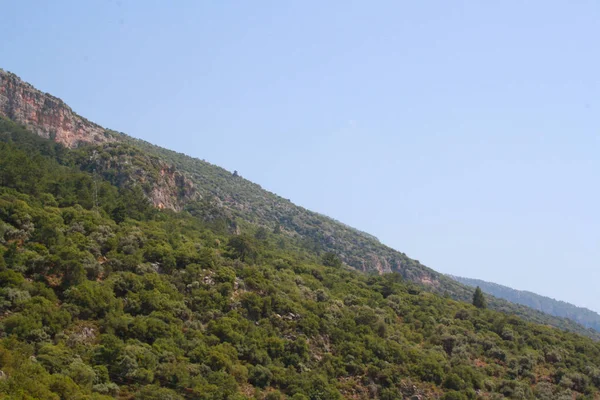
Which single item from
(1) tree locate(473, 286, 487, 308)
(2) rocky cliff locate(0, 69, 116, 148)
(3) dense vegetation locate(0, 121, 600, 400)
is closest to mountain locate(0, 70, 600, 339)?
(2) rocky cliff locate(0, 69, 116, 148)

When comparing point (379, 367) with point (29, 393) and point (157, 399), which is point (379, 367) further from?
point (29, 393)

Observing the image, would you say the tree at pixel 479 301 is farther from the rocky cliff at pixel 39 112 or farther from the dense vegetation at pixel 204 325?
the rocky cliff at pixel 39 112

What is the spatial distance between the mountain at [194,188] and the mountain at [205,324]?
9.70m

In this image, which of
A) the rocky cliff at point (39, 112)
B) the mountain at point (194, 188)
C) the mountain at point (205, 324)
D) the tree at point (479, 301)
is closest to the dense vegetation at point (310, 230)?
the mountain at point (194, 188)

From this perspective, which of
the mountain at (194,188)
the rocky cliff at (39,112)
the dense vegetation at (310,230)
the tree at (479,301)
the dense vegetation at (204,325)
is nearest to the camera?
the dense vegetation at (204,325)

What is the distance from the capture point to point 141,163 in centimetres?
8025

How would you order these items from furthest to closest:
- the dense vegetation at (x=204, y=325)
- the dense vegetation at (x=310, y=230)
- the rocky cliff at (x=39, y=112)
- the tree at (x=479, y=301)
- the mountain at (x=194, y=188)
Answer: the dense vegetation at (x=310, y=230) → the rocky cliff at (x=39, y=112) → the mountain at (x=194, y=188) → the tree at (x=479, y=301) → the dense vegetation at (x=204, y=325)

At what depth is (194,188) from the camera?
91188mm

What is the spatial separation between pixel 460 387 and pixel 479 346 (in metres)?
10.6

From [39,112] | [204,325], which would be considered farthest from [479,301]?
[39,112]

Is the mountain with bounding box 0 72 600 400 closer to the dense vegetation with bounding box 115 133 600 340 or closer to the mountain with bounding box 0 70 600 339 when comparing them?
the mountain with bounding box 0 70 600 339

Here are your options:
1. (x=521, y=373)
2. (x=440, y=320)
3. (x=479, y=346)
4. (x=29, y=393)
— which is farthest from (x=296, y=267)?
(x=29, y=393)

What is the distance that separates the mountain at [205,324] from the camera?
Answer: 27.7 meters

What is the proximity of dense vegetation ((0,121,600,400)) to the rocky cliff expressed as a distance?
34.6 m
